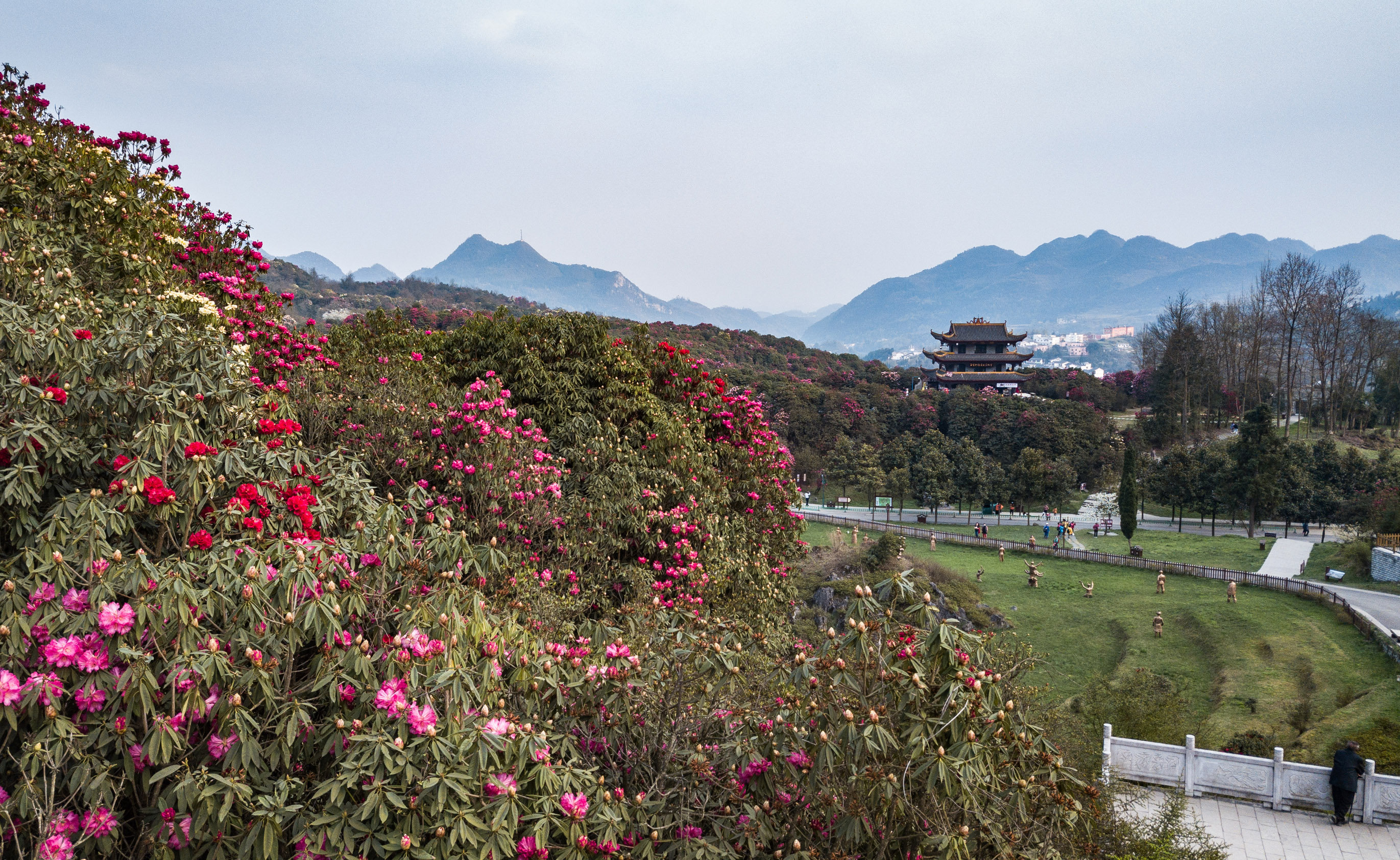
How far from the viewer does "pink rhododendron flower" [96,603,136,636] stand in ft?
8.66

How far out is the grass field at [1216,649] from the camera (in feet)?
35.4

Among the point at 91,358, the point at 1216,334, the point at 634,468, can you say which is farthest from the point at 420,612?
the point at 1216,334

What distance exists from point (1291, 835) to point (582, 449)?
27.6 ft

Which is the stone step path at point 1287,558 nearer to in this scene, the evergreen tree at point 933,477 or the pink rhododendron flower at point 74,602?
the evergreen tree at point 933,477

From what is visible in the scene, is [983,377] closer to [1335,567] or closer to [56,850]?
[1335,567]

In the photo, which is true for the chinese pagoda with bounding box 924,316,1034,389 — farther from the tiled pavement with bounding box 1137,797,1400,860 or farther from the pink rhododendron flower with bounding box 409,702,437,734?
the pink rhododendron flower with bounding box 409,702,437,734

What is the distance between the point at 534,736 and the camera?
285 centimetres

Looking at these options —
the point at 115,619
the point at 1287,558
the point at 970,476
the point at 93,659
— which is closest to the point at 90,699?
the point at 93,659

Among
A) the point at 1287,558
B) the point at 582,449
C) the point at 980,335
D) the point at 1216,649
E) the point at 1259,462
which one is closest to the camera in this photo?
the point at 582,449

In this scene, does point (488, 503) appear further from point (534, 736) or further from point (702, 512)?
point (534, 736)

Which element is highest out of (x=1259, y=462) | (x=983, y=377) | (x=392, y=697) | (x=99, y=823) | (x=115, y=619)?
(x=983, y=377)

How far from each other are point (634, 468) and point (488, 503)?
2170mm

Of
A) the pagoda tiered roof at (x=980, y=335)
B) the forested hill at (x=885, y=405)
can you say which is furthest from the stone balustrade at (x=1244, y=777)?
the pagoda tiered roof at (x=980, y=335)

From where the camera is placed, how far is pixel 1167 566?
20.4 m
